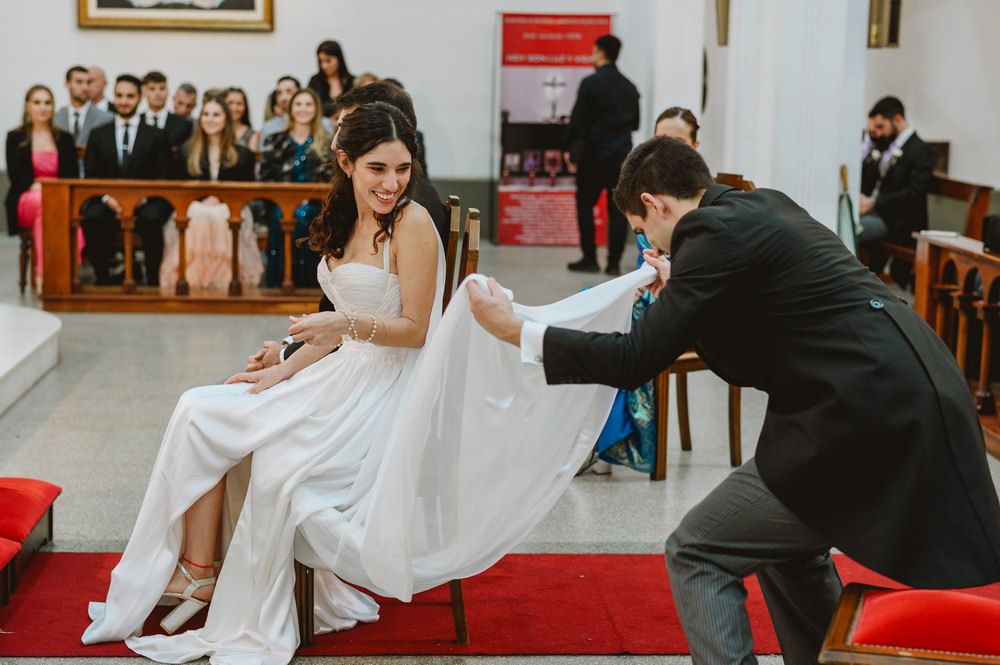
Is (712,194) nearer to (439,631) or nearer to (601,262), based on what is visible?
(439,631)

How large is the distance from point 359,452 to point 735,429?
2.31 meters

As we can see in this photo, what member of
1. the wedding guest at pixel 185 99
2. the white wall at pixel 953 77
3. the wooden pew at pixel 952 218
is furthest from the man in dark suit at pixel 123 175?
the white wall at pixel 953 77

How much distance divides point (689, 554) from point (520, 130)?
10.2 meters

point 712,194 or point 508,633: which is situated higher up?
point 712,194

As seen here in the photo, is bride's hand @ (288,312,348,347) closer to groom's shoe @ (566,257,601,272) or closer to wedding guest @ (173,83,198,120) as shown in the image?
groom's shoe @ (566,257,601,272)

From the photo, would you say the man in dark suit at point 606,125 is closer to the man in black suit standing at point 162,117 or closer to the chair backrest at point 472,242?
the man in black suit standing at point 162,117

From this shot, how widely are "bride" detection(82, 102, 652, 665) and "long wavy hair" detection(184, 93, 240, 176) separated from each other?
18.8 ft

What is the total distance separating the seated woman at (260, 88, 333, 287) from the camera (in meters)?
8.83

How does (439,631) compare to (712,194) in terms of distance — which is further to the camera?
(439,631)

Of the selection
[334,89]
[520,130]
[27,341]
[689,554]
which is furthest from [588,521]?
[520,130]

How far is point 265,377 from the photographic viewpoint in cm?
358

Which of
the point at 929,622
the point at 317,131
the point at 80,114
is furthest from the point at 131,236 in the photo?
the point at 929,622

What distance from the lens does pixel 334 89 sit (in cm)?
1023

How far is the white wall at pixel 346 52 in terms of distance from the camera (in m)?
12.3
